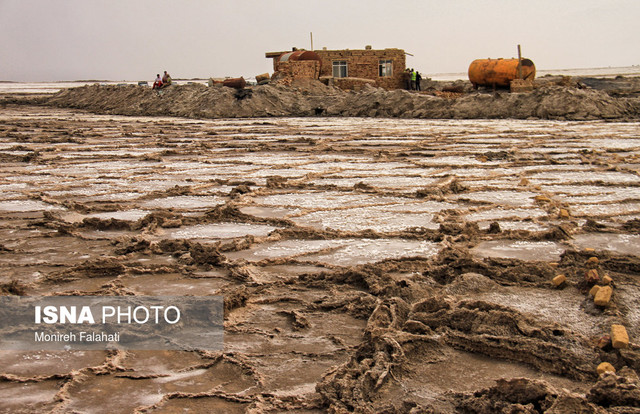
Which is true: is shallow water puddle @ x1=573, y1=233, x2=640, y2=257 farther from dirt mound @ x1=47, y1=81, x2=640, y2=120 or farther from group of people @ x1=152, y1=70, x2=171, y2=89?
group of people @ x1=152, y1=70, x2=171, y2=89

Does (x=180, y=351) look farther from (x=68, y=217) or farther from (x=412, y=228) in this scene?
(x=68, y=217)

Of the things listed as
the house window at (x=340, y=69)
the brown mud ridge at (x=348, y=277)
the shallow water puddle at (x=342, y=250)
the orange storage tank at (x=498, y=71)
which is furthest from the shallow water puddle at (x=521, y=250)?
the house window at (x=340, y=69)

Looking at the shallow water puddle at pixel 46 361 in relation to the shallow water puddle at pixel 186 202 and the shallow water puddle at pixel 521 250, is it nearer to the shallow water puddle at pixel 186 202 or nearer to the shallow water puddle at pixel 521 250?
the shallow water puddle at pixel 521 250

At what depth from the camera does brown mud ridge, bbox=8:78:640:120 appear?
17.0m

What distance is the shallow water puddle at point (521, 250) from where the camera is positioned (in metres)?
3.62

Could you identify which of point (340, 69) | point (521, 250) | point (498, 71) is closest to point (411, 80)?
point (340, 69)

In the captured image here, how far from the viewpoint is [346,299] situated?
295 centimetres

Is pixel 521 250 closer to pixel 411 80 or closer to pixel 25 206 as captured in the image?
pixel 25 206

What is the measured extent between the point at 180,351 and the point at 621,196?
4373mm

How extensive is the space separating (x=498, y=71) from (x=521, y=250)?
20.4 m

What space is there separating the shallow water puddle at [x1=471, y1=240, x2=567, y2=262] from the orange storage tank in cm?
1969

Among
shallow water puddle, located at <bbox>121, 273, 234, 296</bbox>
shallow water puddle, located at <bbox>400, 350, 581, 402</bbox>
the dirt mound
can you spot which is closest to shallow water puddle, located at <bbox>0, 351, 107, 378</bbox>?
shallow water puddle, located at <bbox>121, 273, 234, 296</bbox>

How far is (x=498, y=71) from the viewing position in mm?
22766

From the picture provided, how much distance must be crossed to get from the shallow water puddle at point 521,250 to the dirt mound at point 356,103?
544 inches
